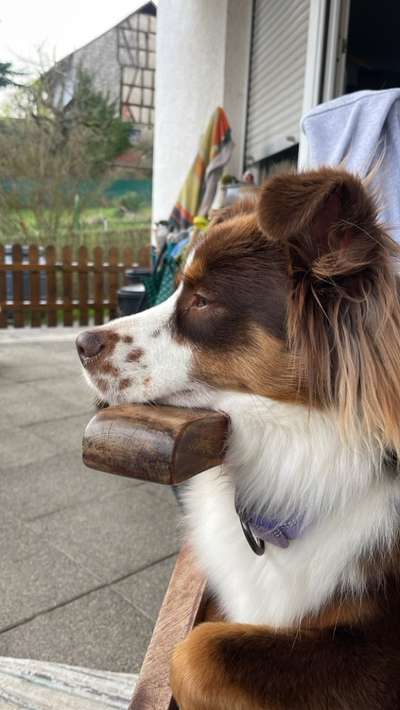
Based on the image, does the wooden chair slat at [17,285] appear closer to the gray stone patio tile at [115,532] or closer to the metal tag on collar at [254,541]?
the gray stone patio tile at [115,532]

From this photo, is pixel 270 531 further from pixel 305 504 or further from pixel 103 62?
pixel 103 62

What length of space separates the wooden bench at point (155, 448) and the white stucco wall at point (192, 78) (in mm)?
5261

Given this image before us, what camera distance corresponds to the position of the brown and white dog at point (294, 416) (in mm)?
1040

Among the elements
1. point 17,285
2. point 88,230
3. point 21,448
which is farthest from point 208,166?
point 88,230

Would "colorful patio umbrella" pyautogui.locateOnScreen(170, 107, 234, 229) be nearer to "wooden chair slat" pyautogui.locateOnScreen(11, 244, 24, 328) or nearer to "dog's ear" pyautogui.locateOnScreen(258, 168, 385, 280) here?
"wooden chair slat" pyautogui.locateOnScreen(11, 244, 24, 328)

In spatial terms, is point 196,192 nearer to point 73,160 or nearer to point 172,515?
point 172,515

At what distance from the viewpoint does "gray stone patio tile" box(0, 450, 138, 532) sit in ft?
10.3

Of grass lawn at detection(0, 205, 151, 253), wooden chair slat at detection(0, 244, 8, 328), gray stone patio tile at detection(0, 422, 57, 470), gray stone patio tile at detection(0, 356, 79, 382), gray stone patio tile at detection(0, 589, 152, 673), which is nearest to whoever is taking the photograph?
gray stone patio tile at detection(0, 589, 152, 673)

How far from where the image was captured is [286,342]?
119cm

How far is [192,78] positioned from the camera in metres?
6.72

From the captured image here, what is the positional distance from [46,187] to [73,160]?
4.29ft

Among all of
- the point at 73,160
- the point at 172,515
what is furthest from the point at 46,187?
the point at 172,515

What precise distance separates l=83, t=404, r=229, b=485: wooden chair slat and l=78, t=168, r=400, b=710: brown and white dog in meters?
0.13

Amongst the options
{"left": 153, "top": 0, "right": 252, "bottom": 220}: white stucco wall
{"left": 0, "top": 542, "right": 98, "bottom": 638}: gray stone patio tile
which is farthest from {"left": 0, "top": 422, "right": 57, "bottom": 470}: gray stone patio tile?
{"left": 153, "top": 0, "right": 252, "bottom": 220}: white stucco wall
